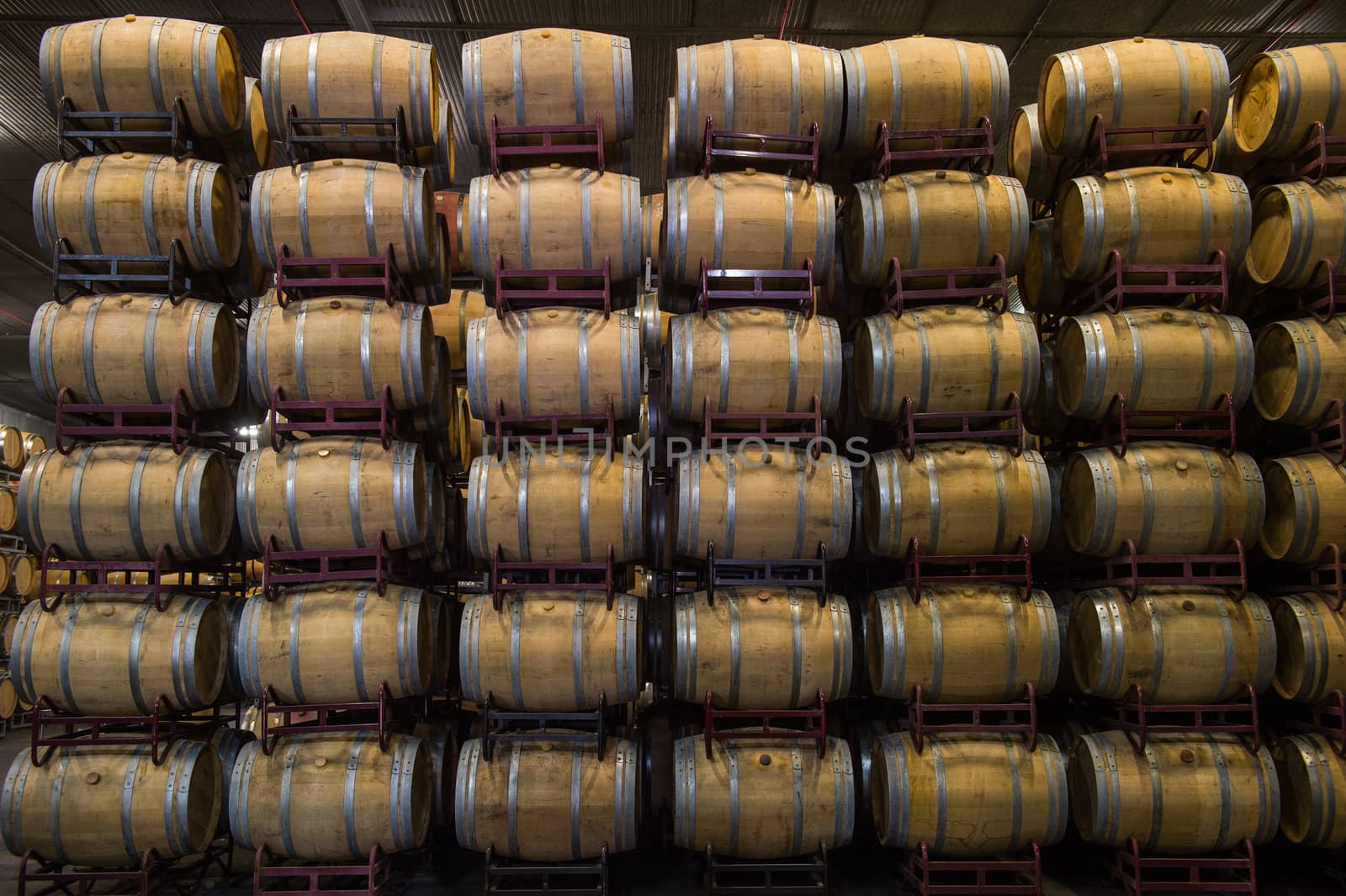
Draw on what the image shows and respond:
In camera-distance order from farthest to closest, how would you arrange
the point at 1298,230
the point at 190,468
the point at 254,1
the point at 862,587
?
the point at 254,1
the point at 862,587
the point at 1298,230
the point at 190,468

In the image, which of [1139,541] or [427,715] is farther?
[427,715]

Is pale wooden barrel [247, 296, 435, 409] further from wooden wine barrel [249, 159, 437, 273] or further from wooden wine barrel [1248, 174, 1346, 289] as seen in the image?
wooden wine barrel [1248, 174, 1346, 289]

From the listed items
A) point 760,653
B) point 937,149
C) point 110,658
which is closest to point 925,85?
point 937,149

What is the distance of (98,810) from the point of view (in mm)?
5551

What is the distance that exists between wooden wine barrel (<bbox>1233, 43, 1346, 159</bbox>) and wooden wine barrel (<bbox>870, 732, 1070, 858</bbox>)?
5379mm

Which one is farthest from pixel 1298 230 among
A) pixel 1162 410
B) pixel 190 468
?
pixel 190 468

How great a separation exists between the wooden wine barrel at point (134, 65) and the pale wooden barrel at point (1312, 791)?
9656 millimetres

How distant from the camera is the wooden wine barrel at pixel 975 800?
5414 millimetres

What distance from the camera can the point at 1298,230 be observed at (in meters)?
6.32

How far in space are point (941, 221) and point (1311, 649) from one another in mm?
4220

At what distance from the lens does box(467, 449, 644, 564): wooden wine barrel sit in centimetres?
563

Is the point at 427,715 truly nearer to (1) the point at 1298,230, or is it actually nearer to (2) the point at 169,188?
(2) the point at 169,188

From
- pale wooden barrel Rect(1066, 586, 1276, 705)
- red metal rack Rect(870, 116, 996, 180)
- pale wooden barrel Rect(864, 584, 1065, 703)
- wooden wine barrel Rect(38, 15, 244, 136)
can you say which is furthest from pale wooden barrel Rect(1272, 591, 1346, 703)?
wooden wine barrel Rect(38, 15, 244, 136)

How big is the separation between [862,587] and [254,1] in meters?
9.14
